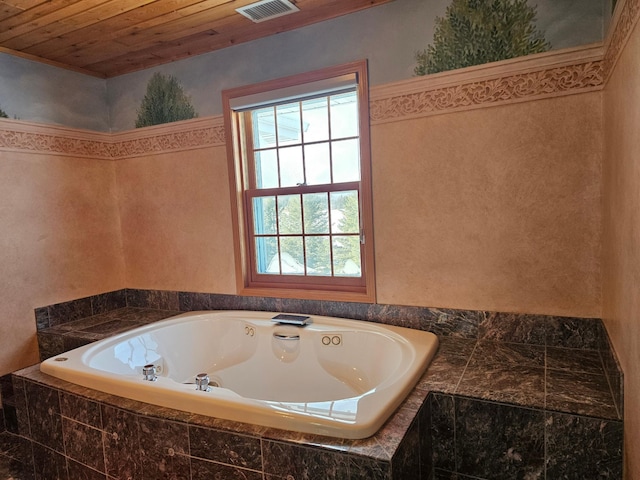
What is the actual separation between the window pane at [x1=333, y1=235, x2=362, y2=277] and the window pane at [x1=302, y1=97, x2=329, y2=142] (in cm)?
64

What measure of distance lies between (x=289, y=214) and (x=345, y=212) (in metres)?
0.40

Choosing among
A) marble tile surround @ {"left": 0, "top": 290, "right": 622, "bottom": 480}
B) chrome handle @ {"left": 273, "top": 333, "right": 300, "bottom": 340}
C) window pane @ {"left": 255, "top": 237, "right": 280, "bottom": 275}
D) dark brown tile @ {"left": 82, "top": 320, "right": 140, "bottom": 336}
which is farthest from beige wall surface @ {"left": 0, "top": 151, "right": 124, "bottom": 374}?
chrome handle @ {"left": 273, "top": 333, "right": 300, "bottom": 340}

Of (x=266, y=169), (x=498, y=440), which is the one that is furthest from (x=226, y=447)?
(x=266, y=169)

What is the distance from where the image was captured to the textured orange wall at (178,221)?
2730 mm

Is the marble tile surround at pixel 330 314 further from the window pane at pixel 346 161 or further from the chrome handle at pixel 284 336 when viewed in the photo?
the window pane at pixel 346 161

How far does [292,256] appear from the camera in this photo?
104 inches

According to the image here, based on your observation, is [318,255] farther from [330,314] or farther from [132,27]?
[132,27]

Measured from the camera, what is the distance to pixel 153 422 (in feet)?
4.63

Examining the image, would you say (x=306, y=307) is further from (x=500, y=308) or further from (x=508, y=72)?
(x=508, y=72)

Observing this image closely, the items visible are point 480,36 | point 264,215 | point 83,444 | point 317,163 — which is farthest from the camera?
point 264,215

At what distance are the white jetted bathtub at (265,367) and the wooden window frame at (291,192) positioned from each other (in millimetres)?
206

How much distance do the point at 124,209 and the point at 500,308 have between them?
278 cm

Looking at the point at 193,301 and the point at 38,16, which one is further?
the point at 193,301

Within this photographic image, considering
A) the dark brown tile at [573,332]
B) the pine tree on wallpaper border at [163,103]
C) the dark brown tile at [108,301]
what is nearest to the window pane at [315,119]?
the pine tree on wallpaper border at [163,103]
